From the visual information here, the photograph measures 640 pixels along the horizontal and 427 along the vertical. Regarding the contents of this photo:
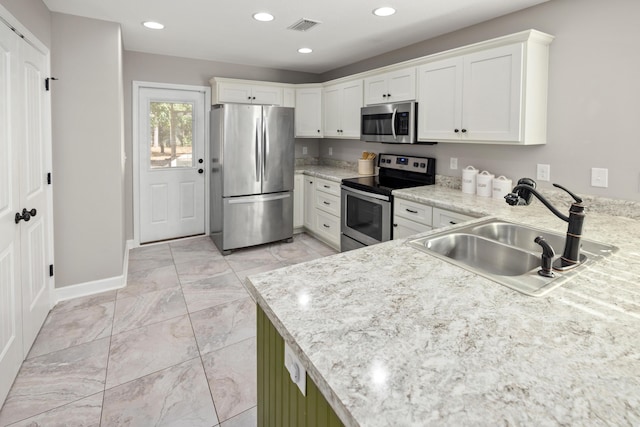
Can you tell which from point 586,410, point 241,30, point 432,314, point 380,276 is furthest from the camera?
point 241,30

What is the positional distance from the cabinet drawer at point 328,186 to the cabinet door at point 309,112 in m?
0.78

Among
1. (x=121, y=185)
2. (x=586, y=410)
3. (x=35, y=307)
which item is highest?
(x=121, y=185)

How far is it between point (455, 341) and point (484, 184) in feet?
7.97

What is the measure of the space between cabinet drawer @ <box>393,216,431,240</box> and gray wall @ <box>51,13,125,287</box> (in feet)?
8.05

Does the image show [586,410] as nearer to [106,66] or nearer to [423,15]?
[423,15]

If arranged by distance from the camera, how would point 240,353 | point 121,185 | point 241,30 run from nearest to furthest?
point 240,353, point 121,185, point 241,30

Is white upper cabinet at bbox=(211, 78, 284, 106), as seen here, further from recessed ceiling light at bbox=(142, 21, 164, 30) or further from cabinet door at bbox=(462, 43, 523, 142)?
cabinet door at bbox=(462, 43, 523, 142)

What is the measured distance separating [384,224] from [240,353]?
1.71 metres

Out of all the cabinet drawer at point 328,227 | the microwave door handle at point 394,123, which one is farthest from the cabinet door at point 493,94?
the cabinet drawer at point 328,227

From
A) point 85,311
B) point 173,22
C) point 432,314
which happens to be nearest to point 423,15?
point 173,22

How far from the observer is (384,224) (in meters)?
3.33

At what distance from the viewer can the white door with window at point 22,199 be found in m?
1.86

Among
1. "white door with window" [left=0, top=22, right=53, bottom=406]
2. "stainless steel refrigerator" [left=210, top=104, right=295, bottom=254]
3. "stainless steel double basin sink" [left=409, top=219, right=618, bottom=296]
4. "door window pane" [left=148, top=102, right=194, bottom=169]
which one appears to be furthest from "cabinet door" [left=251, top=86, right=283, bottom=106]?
"stainless steel double basin sink" [left=409, top=219, right=618, bottom=296]

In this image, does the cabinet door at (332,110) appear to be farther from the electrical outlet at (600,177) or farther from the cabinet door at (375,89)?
the electrical outlet at (600,177)
